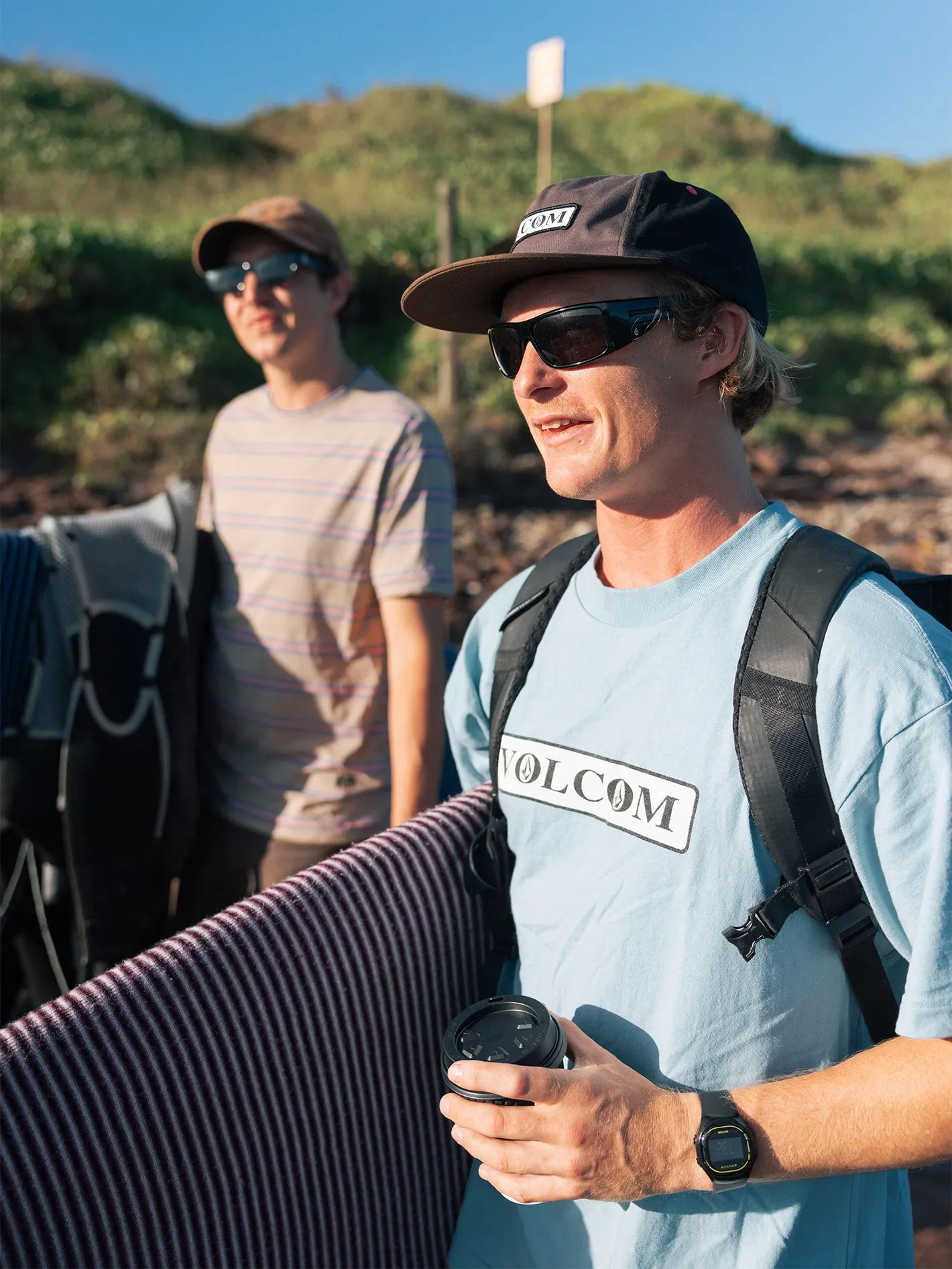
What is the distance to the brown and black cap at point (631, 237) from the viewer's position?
135cm

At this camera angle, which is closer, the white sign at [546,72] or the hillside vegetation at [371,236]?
the white sign at [546,72]

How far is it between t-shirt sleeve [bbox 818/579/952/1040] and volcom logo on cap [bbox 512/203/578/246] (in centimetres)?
64

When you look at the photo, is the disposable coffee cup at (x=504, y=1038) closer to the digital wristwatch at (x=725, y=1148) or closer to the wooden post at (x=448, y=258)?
the digital wristwatch at (x=725, y=1148)

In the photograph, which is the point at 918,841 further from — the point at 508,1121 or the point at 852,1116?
the point at 508,1121

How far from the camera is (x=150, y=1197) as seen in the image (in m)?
1.32

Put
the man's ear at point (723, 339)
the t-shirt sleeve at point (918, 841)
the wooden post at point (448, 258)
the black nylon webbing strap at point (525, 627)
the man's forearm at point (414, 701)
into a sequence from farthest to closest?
the wooden post at point (448, 258) < the man's forearm at point (414, 701) < the black nylon webbing strap at point (525, 627) < the man's ear at point (723, 339) < the t-shirt sleeve at point (918, 841)

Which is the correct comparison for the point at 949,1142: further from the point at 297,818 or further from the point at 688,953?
the point at 297,818

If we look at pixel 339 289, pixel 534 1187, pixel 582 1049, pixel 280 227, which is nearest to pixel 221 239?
pixel 280 227

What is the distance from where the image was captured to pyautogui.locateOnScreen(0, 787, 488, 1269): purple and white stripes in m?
1.24

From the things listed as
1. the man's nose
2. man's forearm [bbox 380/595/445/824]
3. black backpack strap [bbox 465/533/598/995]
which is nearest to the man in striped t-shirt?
man's forearm [bbox 380/595/445/824]

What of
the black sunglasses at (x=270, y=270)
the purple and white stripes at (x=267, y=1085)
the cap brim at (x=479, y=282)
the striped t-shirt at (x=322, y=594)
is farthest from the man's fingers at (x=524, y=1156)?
the black sunglasses at (x=270, y=270)

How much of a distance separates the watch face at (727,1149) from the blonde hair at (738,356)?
3.20ft

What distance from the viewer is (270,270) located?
2.69 m

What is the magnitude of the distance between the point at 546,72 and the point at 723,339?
8995mm
